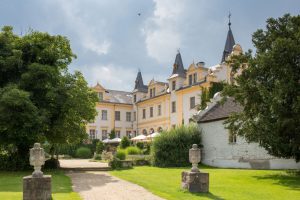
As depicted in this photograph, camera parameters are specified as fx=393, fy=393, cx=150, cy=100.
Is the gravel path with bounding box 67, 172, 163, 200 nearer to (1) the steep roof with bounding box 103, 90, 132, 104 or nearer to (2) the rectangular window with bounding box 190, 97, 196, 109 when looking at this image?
(2) the rectangular window with bounding box 190, 97, 196, 109

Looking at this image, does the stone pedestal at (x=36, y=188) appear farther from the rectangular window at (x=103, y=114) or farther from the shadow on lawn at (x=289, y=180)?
the rectangular window at (x=103, y=114)

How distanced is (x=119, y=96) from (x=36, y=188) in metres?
52.2

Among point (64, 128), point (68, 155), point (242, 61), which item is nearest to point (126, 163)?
point (64, 128)

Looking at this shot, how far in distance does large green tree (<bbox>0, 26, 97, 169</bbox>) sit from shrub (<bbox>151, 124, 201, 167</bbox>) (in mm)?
6477

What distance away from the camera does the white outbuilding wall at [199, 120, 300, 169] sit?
26.1m

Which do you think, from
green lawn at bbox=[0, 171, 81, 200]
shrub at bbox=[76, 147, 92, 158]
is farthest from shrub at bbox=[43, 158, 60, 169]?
shrub at bbox=[76, 147, 92, 158]

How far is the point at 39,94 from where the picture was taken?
24547mm

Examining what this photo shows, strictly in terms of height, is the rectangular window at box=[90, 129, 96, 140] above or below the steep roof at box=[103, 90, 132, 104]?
below

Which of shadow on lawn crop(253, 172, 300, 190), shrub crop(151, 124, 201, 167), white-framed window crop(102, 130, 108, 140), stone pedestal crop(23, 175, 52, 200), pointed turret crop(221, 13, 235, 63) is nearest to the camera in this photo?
stone pedestal crop(23, 175, 52, 200)

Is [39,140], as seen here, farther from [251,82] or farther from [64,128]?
[251,82]

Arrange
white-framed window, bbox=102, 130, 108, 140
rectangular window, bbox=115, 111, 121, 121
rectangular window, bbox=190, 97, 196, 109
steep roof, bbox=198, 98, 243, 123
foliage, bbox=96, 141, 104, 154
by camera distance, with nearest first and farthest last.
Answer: steep roof, bbox=198, 98, 243, 123 → rectangular window, bbox=190, 97, 196, 109 → foliage, bbox=96, 141, 104, 154 → white-framed window, bbox=102, 130, 108, 140 → rectangular window, bbox=115, 111, 121, 121

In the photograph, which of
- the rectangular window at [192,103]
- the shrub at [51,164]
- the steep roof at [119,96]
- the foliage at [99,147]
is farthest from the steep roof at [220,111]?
the steep roof at [119,96]

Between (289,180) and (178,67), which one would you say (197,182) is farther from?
(178,67)

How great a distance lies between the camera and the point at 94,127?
59.6 metres
